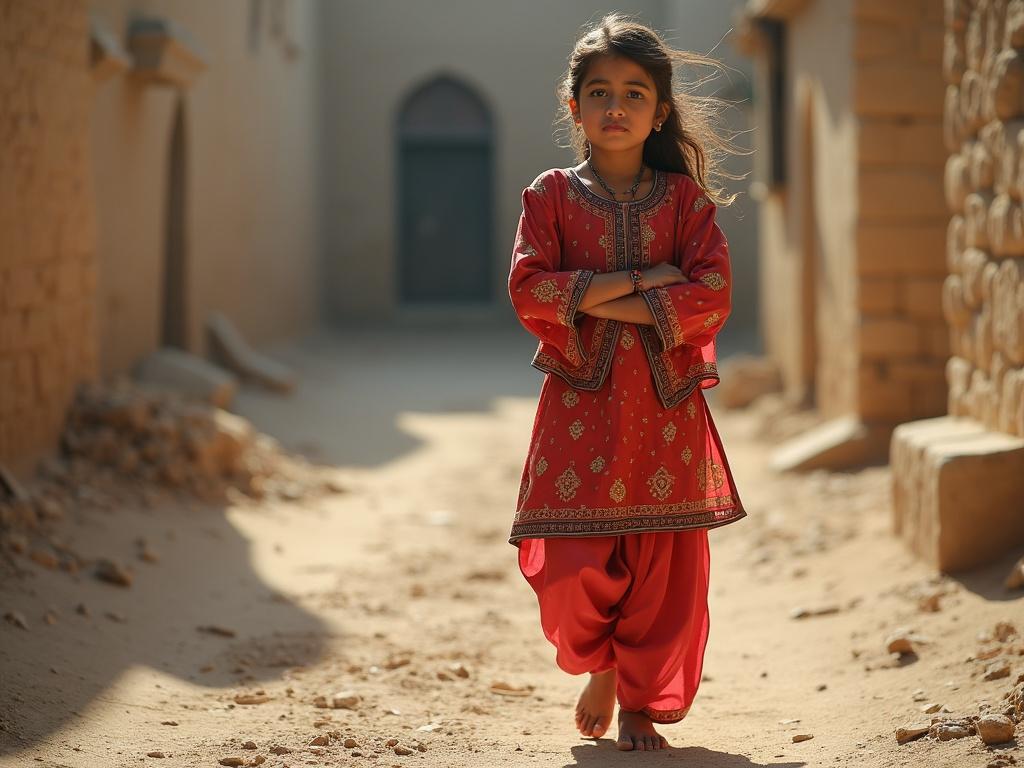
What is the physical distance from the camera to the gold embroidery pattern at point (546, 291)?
301cm

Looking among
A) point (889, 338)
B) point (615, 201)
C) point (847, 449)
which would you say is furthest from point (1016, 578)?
point (889, 338)

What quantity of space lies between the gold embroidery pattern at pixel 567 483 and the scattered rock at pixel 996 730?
1.06 meters

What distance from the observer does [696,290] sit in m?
3.02

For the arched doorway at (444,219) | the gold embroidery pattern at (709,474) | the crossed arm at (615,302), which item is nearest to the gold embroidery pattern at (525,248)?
the crossed arm at (615,302)

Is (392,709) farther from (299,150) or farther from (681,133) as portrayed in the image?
(299,150)

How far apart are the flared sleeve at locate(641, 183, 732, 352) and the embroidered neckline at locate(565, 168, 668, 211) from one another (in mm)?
78

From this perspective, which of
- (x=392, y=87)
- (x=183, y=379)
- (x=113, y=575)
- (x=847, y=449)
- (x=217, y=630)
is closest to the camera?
(x=217, y=630)

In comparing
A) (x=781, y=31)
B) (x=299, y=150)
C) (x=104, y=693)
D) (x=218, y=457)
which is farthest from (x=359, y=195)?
(x=104, y=693)

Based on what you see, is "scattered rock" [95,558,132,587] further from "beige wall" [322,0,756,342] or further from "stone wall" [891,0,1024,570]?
"beige wall" [322,0,756,342]

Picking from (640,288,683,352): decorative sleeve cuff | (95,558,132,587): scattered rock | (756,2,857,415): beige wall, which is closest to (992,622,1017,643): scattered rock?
(640,288,683,352): decorative sleeve cuff

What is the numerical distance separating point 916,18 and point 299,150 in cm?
1031

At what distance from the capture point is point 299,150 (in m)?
15.9

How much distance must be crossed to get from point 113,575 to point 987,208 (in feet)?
11.3

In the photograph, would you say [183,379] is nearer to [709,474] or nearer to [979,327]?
[979,327]
